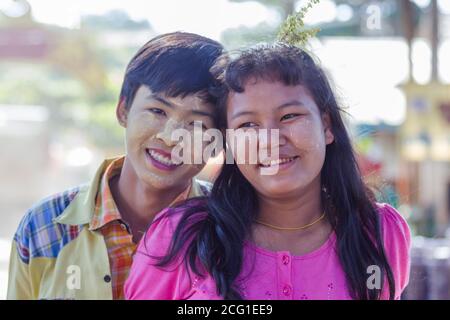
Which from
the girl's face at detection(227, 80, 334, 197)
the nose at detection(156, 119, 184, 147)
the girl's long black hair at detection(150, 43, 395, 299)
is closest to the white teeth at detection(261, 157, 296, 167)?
the girl's face at detection(227, 80, 334, 197)

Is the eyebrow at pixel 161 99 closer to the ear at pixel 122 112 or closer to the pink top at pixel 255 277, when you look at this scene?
the ear at pixel 122 112

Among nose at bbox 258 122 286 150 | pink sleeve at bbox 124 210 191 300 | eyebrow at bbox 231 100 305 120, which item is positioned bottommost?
pink sleeve at bbox 124 210 191 300

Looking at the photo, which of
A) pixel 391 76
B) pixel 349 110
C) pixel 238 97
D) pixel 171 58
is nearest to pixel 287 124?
pixel 238 97

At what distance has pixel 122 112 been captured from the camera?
1.57m

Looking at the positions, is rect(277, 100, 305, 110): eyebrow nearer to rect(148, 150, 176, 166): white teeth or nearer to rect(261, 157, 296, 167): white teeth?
rect(261, 157, 296, 167): white teeth

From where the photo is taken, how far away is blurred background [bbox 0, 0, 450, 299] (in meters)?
1.73

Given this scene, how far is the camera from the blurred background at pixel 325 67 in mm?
1732

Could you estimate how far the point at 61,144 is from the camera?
10562 millimetres

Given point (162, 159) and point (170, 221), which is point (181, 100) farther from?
point (170, 221)

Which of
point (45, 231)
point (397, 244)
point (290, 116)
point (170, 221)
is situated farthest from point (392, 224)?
point (45, 231)

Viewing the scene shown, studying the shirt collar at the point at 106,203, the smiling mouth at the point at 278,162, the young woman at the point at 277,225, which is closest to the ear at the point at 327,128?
the young woman at the point at 277,225

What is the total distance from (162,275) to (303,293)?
0.23 meters

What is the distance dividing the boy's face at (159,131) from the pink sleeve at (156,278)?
0.19 metres
